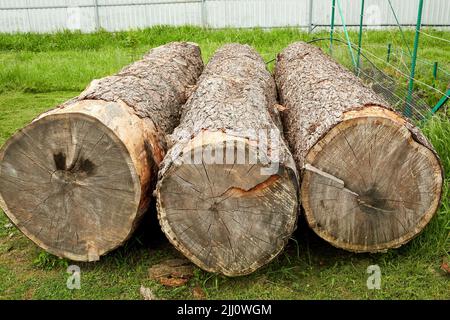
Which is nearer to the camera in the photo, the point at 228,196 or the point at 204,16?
the point at 228,196

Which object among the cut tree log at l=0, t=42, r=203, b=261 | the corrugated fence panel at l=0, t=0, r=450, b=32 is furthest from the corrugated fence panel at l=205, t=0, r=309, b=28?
the cut tree log at l=0, t=42, r=203, b=261

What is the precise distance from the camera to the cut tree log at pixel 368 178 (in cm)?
305

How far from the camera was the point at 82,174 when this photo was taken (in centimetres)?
312

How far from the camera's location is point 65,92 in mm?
7984

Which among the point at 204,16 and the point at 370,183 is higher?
the point at 204,16

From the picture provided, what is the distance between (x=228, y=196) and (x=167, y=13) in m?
11.2

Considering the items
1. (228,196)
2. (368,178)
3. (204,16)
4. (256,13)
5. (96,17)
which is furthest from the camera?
(96,17)

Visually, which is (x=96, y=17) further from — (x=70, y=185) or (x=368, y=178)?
(x=368, y=178)

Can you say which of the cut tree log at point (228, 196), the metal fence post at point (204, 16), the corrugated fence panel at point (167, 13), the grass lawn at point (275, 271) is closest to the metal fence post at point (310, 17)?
the corrugated fence panel at point (167, 13)

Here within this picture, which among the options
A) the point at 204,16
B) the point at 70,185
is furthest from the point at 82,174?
the point at 204,16

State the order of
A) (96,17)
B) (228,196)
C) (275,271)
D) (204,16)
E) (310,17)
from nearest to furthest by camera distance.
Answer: (228,196)
(275,271)
(310,17)
(204,16)
(96,17)

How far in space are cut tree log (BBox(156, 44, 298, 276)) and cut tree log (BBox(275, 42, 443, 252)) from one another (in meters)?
0.24

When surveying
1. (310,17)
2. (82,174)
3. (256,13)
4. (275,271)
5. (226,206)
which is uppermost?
(256,13)

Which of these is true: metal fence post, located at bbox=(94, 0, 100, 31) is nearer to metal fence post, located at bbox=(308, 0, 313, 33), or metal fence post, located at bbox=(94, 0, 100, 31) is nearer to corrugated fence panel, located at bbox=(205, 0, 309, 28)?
corrugated fence panel, located at bbox=(205, 0, 309, 28)
